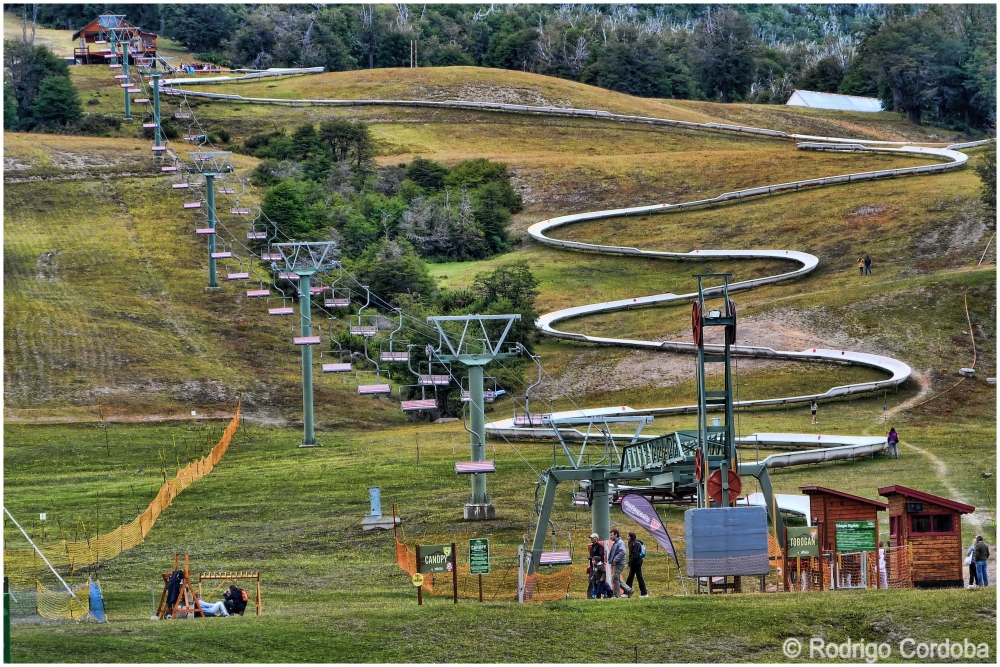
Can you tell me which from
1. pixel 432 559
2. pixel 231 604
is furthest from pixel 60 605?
pixel 432 559

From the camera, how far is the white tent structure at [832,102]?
167 meters

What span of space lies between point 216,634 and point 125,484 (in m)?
27.5

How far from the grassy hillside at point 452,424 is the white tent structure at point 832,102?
13.9 m

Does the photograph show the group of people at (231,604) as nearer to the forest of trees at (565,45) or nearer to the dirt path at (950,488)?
the dirt path at (950,488)

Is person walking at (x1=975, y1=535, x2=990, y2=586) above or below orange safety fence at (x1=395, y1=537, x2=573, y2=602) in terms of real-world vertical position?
above

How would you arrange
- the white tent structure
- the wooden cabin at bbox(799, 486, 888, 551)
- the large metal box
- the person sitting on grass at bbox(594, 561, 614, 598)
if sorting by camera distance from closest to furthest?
the large metal box → the person sitting on grass at bbox(594, 561, 614, 598) → the wooden cabin at bbox(799, 486, 888, 551) → the white tent structure

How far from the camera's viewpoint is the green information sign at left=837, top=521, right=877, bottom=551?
3397cm

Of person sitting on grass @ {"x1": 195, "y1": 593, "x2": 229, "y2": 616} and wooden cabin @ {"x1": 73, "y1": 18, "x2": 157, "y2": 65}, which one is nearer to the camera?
person sitting on grass @ {"x1": 195, "y1": 593, "x2": 229, "y2": 616}

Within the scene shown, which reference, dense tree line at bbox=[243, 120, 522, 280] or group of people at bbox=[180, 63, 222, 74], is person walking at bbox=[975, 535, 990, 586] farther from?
group of people at bbox=[180, 63, 222, 74]

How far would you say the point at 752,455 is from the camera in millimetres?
59188

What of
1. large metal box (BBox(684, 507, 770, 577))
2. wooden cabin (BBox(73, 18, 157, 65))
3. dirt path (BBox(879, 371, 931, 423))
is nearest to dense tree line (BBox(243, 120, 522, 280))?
wooden cabin (BBox(73, 18, 157, 65))

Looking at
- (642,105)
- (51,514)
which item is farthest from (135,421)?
(642,105)

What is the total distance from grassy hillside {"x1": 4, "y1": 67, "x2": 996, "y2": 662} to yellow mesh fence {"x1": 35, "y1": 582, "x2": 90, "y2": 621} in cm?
82

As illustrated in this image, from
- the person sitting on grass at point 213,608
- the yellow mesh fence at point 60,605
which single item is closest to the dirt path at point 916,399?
the yellow mesh fence at point 60,605
